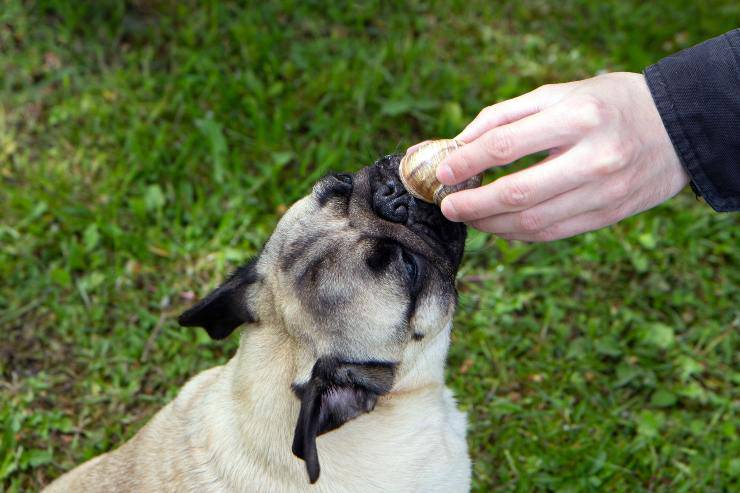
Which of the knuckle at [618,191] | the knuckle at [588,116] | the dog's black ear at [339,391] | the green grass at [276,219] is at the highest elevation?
the knuckle at [588,116]

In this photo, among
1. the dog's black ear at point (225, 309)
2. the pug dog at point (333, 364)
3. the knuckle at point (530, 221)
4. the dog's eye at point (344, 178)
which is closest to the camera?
the knuckle at point (530, 221)

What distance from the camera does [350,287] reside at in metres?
2.84

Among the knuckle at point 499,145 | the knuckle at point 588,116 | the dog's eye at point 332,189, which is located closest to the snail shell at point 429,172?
the knuckle at point 499,145

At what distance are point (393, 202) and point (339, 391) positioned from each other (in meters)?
0.80

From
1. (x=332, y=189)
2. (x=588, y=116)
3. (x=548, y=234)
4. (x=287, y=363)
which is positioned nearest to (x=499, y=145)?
(x=588, y=116)

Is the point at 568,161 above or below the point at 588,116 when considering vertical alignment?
below

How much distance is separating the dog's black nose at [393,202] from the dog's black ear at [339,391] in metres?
0.61

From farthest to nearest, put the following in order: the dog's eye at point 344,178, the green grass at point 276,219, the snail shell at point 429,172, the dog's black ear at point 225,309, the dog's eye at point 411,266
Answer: the green grass at point 276,219 → the dog's eye at point 344,178 → the dog's black ear at point 225,309 → the dog's eye at point 411,266 → the snail shell at point 429,172

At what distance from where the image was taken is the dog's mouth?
2994 mm

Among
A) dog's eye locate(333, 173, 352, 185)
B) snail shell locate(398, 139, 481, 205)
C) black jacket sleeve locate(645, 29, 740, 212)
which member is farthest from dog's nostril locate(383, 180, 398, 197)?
black jacket sleeve locate(645, 29, 740, 212)

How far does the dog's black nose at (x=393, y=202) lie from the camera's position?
2992 mm

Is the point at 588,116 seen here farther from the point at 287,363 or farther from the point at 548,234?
the point at 287,363

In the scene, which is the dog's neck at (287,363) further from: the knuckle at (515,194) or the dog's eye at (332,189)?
the knuckle at (515,194)

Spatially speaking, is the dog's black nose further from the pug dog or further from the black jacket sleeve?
the black jacket sleeve
